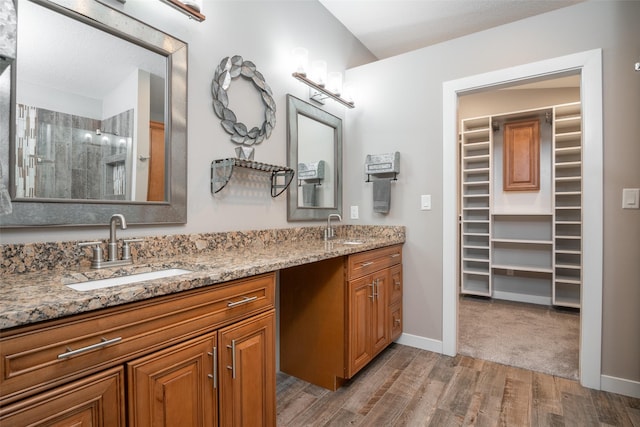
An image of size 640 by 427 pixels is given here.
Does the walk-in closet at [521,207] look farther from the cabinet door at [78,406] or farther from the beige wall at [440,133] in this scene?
the cabinet door at [78,406]

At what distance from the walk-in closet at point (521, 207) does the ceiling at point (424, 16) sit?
4.01 feet

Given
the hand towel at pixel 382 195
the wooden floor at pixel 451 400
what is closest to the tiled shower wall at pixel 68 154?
the wooden floor at pixel 451 400

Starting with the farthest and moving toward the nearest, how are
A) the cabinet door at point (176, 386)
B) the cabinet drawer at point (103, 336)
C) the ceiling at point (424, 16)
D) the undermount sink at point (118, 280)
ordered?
the ceiling at point (424, 16), the undermount sink at point (118, 280), the cabinet door at point (176, 386), the cabinet drawer at point (103, 336)

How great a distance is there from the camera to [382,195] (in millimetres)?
2697

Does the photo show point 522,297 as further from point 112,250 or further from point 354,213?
point 112,250

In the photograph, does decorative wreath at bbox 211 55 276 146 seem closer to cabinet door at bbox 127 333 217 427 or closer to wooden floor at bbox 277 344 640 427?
cabinet door at bbox 127 333 217 427

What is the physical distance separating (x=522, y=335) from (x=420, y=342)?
986 mm

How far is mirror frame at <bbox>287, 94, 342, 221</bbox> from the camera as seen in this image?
232 cm

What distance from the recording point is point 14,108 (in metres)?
1.13

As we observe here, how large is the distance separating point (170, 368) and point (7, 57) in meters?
1.07

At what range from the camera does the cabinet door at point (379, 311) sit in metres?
2.17

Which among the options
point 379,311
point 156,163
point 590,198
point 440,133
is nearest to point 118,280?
point 156,163

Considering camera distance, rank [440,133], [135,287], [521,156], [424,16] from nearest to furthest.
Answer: [135,287], [440,133], [424,16], [521,156]

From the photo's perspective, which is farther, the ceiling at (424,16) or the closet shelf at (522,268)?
the closet shelf at (522,268)
